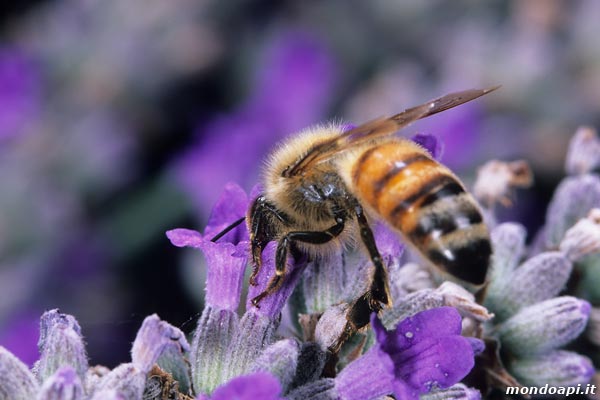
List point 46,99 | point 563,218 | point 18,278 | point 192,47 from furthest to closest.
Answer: point 192,47 < point 46,99 < point 18,278 < point 563,218

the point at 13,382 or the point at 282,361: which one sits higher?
the point at 13,382

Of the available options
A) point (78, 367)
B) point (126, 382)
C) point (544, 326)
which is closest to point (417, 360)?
point (544, 326)

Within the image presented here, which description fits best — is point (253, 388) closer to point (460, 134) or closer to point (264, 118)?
point (460, 134)

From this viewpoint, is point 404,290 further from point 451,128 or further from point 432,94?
point 432,94

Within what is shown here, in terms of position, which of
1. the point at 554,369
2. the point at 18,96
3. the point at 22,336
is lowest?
the point at 554,369

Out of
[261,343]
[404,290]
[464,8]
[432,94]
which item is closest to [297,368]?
[261,343]

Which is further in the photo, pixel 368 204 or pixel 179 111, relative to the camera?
pixel 179 111
